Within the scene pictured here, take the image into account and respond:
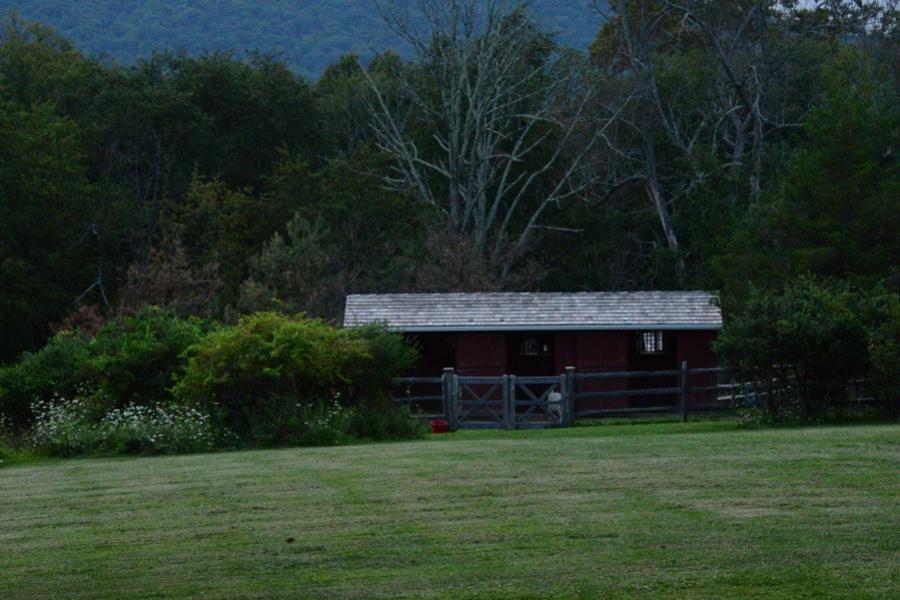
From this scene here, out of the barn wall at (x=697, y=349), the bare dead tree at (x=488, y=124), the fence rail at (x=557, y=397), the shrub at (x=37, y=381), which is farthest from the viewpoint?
the bare dead tree at (x=488, y=124)

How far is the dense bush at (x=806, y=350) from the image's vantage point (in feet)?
82.4

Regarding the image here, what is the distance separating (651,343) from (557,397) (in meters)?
7.39

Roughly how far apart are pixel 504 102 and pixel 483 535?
51168 mm

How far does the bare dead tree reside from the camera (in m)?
57.7

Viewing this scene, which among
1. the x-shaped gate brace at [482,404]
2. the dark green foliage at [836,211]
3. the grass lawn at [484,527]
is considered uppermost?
the dark green foliage at [836,211]

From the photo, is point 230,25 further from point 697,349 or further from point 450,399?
point 450,399

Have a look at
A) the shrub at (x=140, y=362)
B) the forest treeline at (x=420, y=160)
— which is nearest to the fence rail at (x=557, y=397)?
the shrub at (x=140, y=362)

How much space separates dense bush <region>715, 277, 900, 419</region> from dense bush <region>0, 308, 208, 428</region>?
1039cm

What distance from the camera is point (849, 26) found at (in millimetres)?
62188

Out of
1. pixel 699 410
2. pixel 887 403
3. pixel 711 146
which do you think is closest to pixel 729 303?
pixel 699 410

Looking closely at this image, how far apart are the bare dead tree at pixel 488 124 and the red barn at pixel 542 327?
1759cm

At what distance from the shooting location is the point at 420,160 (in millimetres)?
58781

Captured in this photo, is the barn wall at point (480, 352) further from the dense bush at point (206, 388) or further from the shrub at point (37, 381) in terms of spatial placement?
the shrub at point (37, 381)

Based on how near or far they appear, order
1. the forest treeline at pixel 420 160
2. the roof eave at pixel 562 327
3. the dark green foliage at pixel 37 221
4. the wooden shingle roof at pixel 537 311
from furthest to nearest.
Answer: the forest treeline at pixel 420 160
the dark green foliage at pixel 37 221
the wooden shingle roof at pixel 537 311
the roof eave at pixel 562 327
